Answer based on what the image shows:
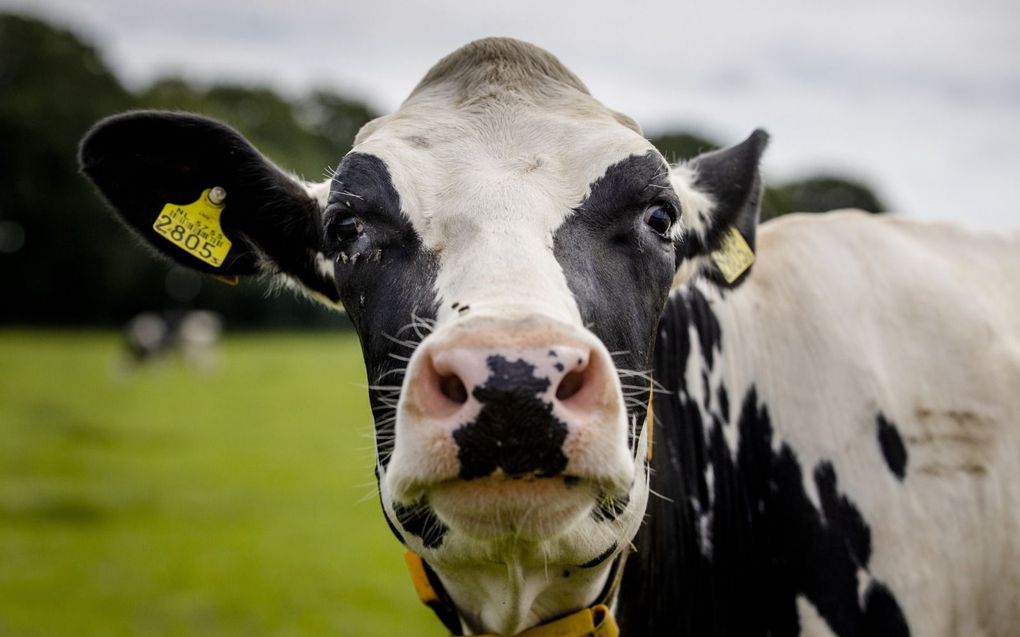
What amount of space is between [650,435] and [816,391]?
80cm

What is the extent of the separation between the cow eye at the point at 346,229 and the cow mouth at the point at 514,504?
2.94 feet

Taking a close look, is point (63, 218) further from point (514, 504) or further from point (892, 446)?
point (514, 504)

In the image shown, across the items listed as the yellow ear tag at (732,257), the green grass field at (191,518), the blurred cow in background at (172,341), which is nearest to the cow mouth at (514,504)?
the green grass field at (191,518)

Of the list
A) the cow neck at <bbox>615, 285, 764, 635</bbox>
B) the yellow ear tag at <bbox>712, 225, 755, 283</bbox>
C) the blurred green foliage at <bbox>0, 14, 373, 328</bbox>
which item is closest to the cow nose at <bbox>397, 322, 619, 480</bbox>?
the cow neck at <bbox>615, 285, 764, 635</bbox>

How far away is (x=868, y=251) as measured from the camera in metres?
3.56

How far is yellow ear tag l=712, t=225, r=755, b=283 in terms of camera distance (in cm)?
321

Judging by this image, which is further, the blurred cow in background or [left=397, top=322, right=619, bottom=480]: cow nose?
the blurred cow in background

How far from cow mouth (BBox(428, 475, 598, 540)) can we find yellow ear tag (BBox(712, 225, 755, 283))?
134 cm

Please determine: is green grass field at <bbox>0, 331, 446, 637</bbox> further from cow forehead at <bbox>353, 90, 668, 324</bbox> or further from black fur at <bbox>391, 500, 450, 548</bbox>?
cow forehead at <bbox>353, 90, 668, 324</bbox>

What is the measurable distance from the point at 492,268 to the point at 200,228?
148cm

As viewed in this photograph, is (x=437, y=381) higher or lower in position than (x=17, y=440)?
higher

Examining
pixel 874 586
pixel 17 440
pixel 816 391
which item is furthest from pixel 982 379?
pixel 17 440

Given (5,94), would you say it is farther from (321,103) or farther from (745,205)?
(745,205)

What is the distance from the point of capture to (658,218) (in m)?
2.72
